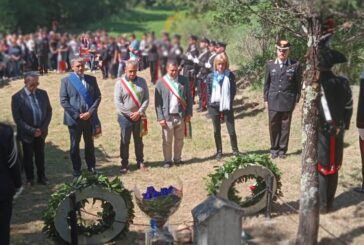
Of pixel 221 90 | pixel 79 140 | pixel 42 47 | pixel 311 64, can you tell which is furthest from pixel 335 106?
pixel 42 47

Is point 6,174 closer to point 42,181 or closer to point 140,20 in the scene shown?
point 140,20

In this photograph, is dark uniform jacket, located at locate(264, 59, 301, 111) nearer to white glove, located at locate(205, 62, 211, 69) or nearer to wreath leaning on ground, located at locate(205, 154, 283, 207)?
wreath leaning on ground, located at locate(205, 154, 283, 207)

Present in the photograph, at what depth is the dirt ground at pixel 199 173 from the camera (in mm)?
6410

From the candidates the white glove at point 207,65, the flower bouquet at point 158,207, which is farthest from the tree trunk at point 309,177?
the white glove at point 207,65

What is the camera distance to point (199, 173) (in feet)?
29.0

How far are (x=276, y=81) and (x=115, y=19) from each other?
9.86 feet

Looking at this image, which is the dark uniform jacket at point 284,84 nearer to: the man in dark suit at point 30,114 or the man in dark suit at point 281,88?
the man in dark suit at point 281,88

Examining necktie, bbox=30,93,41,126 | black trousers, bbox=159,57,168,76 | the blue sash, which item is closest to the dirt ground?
necktie, bbox=30,93,41,126

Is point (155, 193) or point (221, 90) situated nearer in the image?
point (155, 193)

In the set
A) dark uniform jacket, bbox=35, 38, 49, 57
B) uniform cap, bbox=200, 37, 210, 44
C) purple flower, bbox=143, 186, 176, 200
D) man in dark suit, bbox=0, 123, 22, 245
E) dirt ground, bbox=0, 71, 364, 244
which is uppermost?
uniform cap, bbox=200, 37, 210, 44

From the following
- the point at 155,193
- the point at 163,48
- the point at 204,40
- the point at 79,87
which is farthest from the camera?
the point at 204,40

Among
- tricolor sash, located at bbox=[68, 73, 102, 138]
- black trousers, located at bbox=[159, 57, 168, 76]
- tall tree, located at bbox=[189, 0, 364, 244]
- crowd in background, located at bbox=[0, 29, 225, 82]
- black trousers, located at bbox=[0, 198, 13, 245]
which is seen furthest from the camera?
tricolor sash, located at bbox=[68, 73, 102, 138]

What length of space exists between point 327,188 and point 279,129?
Answer: 9.08ft

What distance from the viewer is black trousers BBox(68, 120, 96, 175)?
27.2 ft
